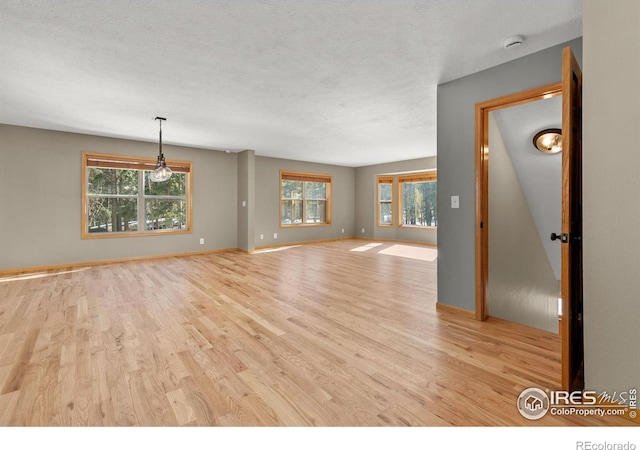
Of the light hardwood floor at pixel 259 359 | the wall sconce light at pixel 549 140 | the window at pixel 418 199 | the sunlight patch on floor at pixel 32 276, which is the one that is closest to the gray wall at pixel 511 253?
the wall sconce light at pixel 549 140

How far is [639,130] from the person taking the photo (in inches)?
56.1

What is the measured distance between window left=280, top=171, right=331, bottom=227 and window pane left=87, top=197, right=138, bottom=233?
3.51 m

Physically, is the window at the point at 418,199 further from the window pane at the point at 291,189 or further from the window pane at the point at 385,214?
the window pane at the point at 291,189

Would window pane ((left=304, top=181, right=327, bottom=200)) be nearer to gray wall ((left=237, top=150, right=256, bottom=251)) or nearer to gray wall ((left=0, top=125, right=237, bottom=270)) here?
gray wall ((left=237, top=150, right=256, bottom=251))

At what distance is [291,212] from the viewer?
857 cm

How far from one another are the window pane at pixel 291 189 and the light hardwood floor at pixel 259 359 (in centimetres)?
479

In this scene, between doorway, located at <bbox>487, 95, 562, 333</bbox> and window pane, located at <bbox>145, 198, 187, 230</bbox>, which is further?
window pane, located at <bbox>145, 198, 187, 230</bbox>

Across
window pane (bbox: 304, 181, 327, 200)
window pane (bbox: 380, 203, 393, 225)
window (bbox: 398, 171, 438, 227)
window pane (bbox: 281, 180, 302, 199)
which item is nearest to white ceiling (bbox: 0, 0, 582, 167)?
window pane (bbox: 281, 180, 302, 199)

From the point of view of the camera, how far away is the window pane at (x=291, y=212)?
8422 millimetres

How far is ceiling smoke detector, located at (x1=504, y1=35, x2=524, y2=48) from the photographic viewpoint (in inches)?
88.0

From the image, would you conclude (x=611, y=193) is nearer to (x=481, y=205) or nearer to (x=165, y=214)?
(x=481, y=205)

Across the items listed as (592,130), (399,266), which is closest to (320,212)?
(399,266)

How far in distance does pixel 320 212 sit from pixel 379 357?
731 cm
